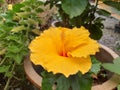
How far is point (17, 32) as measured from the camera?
1.13m

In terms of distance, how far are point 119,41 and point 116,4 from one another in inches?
41.1

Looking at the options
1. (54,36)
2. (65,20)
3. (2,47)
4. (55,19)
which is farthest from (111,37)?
(54,36)

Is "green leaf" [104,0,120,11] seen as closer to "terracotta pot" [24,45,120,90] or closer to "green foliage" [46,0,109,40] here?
"green foliage" [46,0,109,40]

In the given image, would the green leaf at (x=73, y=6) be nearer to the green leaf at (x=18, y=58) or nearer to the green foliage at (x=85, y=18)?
the green foliage at (x=85, y=18)

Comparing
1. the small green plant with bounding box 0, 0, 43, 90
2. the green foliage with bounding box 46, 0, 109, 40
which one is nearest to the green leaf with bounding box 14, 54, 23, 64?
the small green plant with bounding box 0, 0, 43, 90

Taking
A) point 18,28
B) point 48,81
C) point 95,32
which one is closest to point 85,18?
point 95,32

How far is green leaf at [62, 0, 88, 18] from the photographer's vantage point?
2.74 ft

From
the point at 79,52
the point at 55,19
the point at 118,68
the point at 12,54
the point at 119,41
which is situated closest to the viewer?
the point at 79,52

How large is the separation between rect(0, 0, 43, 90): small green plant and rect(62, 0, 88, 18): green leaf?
0.96ft

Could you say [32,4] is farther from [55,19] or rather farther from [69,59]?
[55,19]

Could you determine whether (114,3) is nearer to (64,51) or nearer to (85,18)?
(85,18)

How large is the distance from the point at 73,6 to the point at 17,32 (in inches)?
14.0

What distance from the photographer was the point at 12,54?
3.51ft

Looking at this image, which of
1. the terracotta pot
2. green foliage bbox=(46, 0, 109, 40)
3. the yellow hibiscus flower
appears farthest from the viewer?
green foliage bbox=(46, 0, 109, 40)
